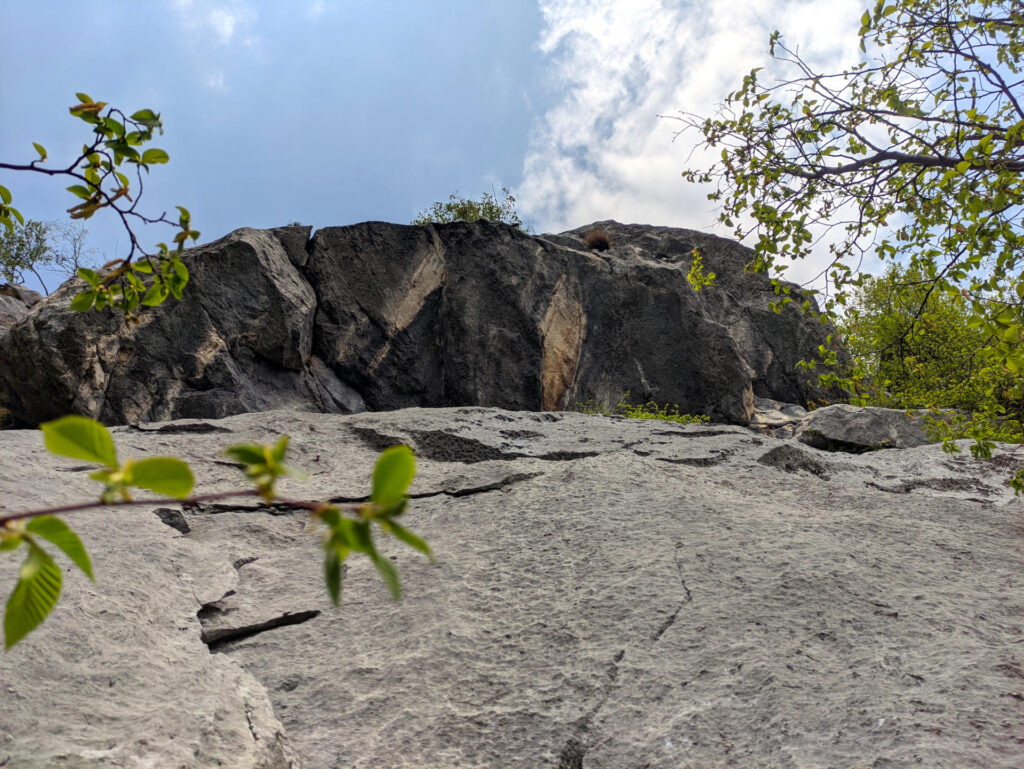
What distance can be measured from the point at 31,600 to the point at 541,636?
2172mm

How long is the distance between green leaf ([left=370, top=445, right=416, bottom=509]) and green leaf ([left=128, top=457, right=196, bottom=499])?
0.18 m

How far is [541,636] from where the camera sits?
275 centimetres

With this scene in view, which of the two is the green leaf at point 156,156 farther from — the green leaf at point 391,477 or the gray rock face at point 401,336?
the gray rock face at point 401,336

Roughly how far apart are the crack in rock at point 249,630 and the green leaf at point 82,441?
232cm

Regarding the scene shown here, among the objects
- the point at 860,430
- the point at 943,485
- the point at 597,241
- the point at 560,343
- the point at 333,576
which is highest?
the point at 597,241

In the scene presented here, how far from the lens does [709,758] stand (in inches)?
83.8

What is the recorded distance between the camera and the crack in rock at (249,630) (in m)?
2.76

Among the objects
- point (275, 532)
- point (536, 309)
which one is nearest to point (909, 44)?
point (275, 532)

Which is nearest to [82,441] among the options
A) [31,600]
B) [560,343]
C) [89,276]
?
[31,600]

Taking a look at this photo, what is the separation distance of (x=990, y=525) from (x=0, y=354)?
9885mm

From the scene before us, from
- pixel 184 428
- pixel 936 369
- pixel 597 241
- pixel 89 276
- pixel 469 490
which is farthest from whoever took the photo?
pixel 936 369

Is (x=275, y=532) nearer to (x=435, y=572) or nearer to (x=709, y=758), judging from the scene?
(x=435, y=572)

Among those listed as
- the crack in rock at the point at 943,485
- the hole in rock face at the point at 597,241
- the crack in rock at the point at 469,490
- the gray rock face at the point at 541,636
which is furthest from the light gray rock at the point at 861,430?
the crack in rock at the point at 469,490

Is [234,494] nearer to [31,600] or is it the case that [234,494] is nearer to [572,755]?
[31,600]
